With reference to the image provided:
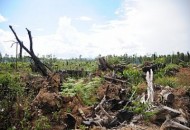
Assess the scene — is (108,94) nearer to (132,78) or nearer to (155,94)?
(155,94)

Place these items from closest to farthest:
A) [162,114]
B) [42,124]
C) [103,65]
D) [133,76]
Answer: [42,124] < [162,114] < [133,76] < [103,65]

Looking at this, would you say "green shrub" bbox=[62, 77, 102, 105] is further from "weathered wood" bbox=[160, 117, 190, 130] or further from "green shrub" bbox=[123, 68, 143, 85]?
"green shrub" bbox=[123, 68, 143, 85]

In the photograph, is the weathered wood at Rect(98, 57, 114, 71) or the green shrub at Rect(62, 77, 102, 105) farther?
the weathered wood at Rect(98, 57, 114, 71)

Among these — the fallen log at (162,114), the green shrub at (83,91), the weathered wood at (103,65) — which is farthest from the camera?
the weathered wood at (103,65)

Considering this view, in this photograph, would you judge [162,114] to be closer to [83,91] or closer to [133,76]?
[83,91]

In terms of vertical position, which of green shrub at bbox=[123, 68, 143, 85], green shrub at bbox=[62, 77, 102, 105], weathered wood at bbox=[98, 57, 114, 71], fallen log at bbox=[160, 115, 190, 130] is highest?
weathered wood at bbox=[98, 57, 114, 71]

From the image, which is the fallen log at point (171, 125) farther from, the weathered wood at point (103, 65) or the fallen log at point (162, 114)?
the weathered wood at point (103, 65)

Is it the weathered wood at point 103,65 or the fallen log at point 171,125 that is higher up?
the weathered wood at point 103,65

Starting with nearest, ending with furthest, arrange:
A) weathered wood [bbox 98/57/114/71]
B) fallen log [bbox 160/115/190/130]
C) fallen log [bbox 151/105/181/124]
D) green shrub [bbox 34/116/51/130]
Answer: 1. green shrub [bbox 34/116/51/130]
2. fallen log [bbox 160/115/190/130]
3. fallen log [bbox 151/105/181/124]
4. weathered wood [bbox 98/57/114/71]

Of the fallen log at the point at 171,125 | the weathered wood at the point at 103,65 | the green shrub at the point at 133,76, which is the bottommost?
the fallen log at the point at 171,125

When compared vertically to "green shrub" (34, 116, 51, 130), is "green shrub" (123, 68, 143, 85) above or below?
above

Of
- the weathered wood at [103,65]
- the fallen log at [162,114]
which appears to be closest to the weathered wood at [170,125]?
the fallen log at [162,114]

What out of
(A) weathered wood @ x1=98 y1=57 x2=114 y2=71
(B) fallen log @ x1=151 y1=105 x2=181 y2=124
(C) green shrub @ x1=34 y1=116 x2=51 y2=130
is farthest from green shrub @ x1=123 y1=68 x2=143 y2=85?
(C) green shrub @ x1=34 y1=116 x2=51 y2=130

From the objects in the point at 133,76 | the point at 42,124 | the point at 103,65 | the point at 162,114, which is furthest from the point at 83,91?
the point at 103,65
